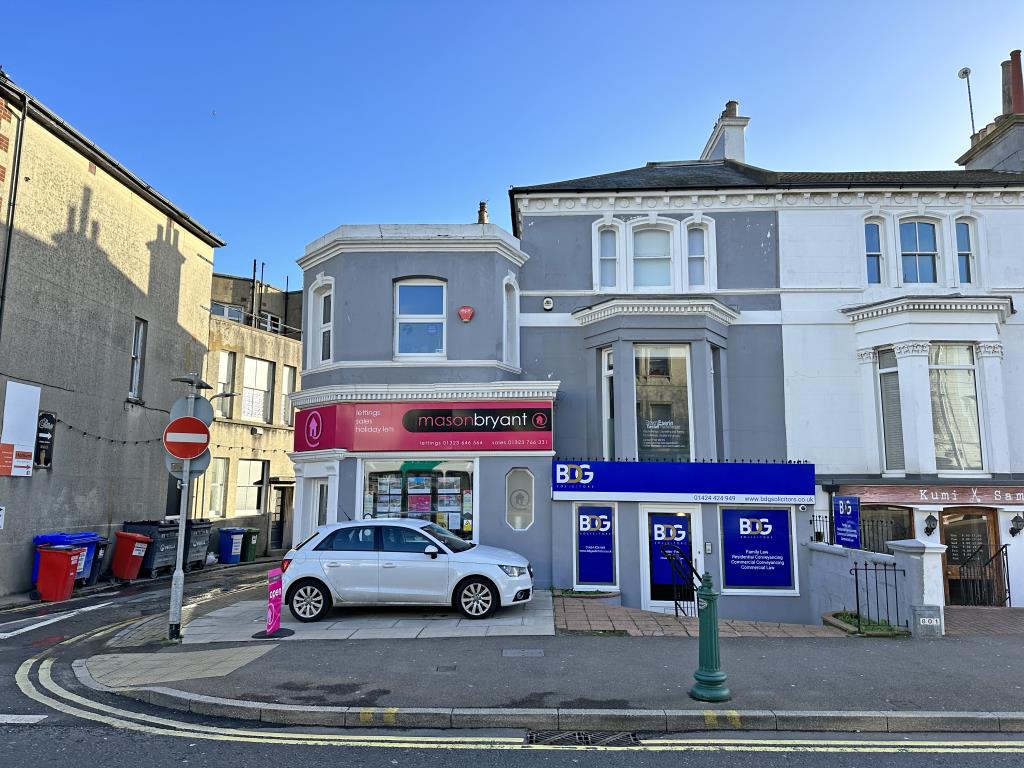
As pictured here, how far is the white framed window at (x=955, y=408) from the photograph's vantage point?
15.4 m

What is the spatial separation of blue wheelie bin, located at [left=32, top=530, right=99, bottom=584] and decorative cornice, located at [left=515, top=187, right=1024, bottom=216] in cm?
1195

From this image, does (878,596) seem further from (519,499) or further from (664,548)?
(519,499)

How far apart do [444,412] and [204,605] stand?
5.56 metres

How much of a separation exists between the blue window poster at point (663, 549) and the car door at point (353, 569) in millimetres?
5699

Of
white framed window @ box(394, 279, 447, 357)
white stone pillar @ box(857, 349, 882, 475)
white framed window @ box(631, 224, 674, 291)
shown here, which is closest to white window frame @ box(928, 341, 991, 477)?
white stone pillar @ box(857, 349, 882, 475)

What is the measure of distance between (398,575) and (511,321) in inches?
264

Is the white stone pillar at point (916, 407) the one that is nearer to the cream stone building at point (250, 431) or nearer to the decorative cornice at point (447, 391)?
the decorative cornice at point (447, 391)

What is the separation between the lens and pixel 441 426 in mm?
14234

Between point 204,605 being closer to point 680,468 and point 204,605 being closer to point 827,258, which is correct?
point 680,468

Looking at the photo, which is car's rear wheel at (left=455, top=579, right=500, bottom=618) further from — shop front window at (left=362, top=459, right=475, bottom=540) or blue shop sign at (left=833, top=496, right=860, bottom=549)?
blue shop sign at (left=833, top=496, right=860, bottom=549)

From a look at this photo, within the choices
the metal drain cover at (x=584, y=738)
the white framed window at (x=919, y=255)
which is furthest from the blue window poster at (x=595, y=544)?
the white framed window at (x=919, y=255)

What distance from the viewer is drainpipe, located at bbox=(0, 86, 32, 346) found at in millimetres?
14625

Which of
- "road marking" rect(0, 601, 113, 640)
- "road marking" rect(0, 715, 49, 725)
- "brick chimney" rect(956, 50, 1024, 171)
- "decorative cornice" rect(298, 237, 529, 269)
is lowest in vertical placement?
"road marking" rect(0, 601, 113, 640)

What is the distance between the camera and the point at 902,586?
10.4 metres
